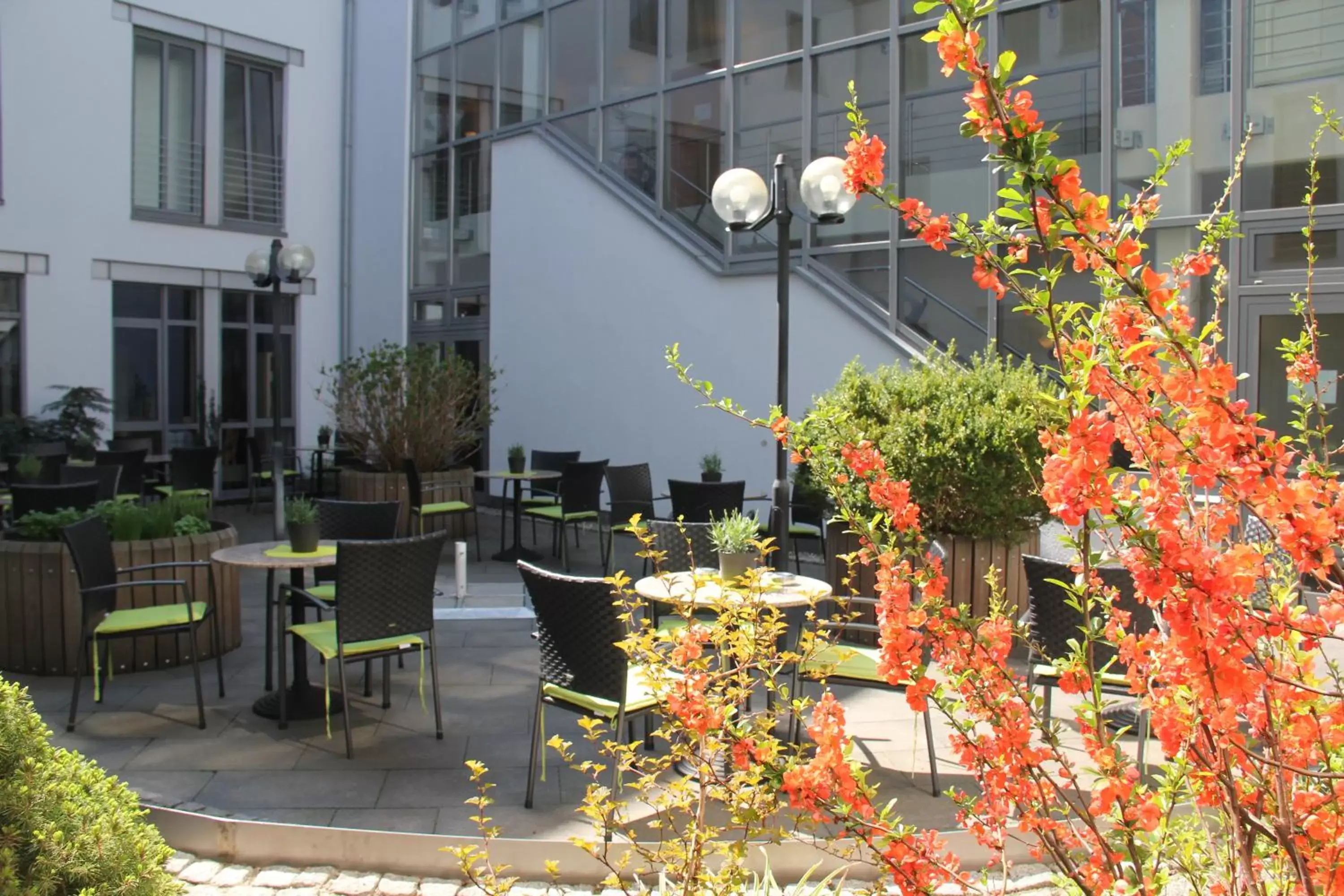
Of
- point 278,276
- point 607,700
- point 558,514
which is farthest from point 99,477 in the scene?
point 607,700

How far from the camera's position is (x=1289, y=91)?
299 inches

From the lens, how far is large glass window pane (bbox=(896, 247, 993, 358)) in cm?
913

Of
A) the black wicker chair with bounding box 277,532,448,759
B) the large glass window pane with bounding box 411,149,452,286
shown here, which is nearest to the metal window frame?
the large glass window pane with bounding box 411,149,452,286

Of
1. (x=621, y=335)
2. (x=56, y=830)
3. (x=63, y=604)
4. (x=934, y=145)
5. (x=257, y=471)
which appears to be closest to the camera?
(x=56, y=830)

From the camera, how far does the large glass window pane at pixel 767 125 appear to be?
1035 cm

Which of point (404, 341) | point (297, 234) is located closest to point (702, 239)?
Result: point (404, 341)

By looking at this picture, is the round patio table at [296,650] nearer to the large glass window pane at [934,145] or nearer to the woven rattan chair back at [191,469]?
the woven rattan chair back at [191,469]

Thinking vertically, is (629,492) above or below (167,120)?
below

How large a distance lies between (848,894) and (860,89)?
8254 mm

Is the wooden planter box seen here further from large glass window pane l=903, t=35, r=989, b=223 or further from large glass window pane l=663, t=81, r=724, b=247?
large glass window pane l=903, t=35, r=989, b=223

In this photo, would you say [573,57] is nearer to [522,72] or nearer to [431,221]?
[522,72]

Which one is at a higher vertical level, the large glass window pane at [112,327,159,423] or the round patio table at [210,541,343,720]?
the large glass window pane at [112,327,159,423]

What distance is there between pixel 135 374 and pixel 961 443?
10644 mm

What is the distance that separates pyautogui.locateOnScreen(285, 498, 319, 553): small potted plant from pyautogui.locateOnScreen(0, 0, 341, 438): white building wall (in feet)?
28.5
